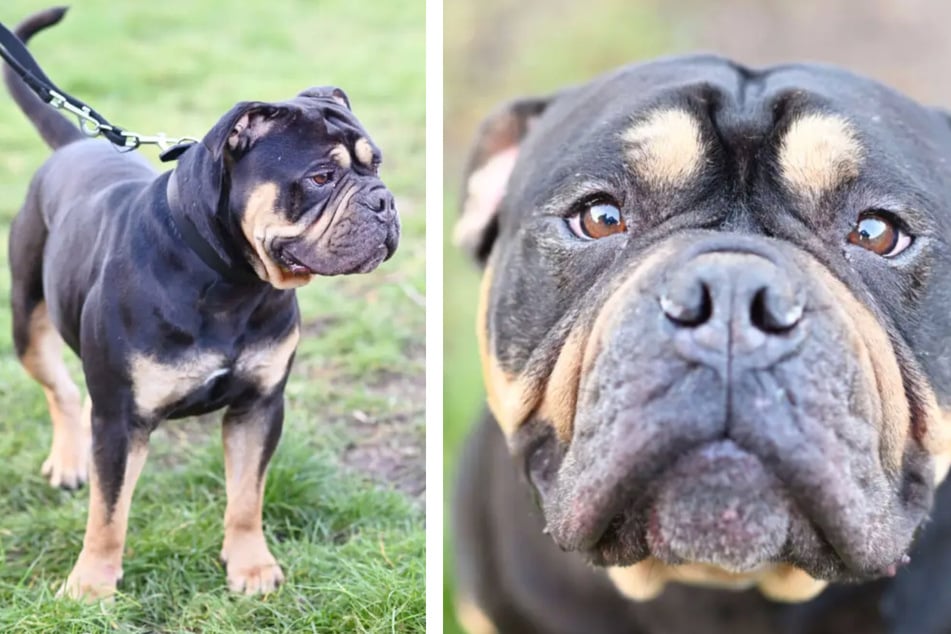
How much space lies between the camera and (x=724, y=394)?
145 cm

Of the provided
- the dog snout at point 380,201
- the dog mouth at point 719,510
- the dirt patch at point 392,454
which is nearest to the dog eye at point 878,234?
the dog mouth at point 719,510

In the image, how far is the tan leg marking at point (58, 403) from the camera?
7.23 feet

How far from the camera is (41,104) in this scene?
2264 mm

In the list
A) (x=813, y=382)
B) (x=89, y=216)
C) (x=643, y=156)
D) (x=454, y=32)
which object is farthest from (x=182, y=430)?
(x=454, y=32)

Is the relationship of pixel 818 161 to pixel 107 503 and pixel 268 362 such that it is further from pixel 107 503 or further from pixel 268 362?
pixel 107 503

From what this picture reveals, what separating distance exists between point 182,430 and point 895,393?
1415mm

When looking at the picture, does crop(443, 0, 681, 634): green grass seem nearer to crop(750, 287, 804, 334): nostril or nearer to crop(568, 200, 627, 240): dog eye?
crop(568, 200, 627, 240): dog eye

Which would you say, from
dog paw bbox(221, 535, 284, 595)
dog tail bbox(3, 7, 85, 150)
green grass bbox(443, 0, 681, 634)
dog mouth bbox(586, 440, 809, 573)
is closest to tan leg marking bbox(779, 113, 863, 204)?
dog mouth bbox(586, 440, 809, 573)

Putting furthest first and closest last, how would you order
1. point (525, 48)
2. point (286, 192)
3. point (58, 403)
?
point (525, 48) → point (58, 403) → point (286, 192)

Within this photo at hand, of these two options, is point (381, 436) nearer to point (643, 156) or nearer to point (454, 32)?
point (643, 156)

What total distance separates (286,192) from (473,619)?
1.18 m

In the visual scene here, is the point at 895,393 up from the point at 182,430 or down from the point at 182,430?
up

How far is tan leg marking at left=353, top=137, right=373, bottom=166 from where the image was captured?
6.24 ft

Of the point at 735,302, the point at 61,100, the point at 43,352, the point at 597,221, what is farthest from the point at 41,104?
the point at 735,302
